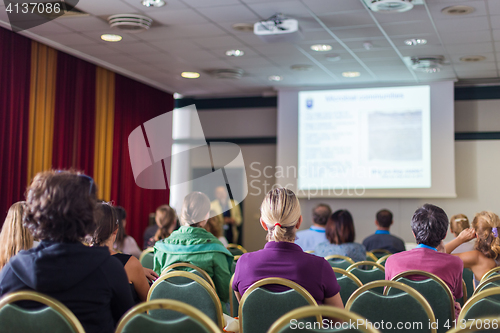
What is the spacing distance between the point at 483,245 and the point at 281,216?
1803mm

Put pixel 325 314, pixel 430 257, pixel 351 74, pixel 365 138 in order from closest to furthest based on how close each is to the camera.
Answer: pixel 325 314
pixel 430 257
pixel 351 74
pixel 365 138

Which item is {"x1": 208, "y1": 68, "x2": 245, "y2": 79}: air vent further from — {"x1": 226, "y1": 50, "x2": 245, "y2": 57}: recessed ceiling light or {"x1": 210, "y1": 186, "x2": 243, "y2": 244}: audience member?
{"x1": 210, "y1": 186, "x2": 243, "y2": 244}: audience member

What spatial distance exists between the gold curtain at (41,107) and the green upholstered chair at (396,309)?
5.01 m

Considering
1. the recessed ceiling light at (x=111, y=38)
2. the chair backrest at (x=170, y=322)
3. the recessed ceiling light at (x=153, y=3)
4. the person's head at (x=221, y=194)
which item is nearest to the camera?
the chair backrest at (x=170, y=322)

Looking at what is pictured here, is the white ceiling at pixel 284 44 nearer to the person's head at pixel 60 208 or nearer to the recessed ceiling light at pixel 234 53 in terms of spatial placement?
the recessed ceiling light at pixel 234 53

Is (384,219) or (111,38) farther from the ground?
(111,38)

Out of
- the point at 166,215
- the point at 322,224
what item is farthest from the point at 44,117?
the point at 322,224

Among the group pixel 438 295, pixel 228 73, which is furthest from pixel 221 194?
pixel 438 295

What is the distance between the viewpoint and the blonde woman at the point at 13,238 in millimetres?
2518

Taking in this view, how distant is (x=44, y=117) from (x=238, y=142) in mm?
3961

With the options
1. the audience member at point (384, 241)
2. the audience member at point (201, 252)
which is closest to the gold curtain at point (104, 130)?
the audience member at point (384, 241)

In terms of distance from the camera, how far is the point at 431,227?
2822mm

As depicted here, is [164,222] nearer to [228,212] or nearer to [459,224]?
[459,224]

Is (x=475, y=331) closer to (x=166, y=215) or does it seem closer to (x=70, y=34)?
(x=166, y=215)
